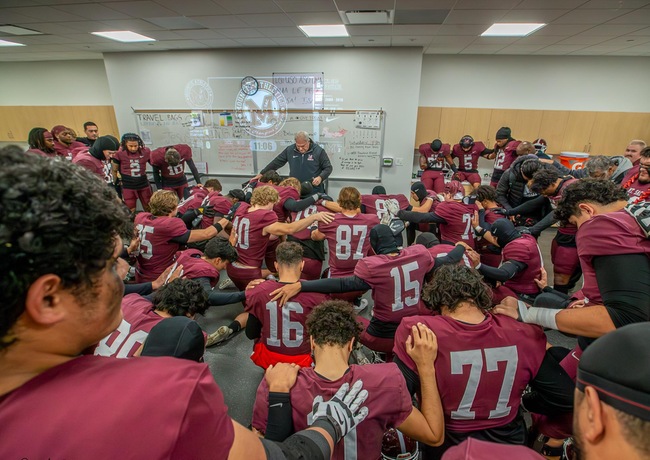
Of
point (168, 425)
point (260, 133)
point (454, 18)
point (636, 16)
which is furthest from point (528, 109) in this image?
point (168, 425)

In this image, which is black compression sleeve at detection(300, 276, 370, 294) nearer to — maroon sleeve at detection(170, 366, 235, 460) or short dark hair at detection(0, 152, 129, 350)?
maroon sleeve at detection(170, 366, 235, 460)

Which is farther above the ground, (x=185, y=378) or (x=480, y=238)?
(x=185, y=378)

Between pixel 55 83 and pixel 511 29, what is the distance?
1093 cm

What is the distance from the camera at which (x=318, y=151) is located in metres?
5.42

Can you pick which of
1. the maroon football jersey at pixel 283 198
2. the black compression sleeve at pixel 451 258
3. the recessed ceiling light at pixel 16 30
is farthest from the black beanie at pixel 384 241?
the recessed ceiling light at pixel 16 30

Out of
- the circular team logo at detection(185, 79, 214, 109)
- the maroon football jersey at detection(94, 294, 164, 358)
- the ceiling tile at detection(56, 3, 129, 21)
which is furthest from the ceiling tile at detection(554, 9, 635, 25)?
the circular team logo at detection(185, 79, 214, 109)

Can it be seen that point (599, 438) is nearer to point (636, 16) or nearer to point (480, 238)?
point (480, 238)

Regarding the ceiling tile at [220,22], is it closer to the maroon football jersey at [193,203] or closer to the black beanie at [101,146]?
the black beanie at [101,146]

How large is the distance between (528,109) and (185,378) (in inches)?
334

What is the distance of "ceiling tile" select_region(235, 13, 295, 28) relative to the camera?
4.18m

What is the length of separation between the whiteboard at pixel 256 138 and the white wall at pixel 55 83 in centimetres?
229

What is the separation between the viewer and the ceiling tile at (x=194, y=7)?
3730 mm

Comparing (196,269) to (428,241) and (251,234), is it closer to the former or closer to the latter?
(251,234)

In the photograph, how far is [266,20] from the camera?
4359 mm
